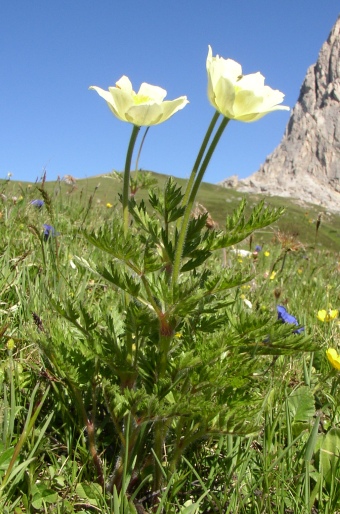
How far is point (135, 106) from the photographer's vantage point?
1.65 metres

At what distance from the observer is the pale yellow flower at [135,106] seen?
1.67 metres

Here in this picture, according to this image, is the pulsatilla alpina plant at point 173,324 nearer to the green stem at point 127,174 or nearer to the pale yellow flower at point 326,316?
the green stem at point 127,174

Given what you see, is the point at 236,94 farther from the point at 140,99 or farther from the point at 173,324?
the point at 173,324

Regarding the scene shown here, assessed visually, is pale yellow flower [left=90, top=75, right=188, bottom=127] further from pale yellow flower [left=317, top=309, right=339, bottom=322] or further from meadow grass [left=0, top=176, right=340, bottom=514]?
pale yellow flower [left=317, top=309, right=339, bottom=322]

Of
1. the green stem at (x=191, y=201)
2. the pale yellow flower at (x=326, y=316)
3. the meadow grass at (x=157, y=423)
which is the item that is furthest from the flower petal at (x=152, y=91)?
the pale yellow flower at (x=326, y=316)

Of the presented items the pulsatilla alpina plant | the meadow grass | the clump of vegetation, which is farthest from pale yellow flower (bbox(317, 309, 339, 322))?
the pulsatilla alpina plant

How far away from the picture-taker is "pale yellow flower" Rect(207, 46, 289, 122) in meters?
1.55

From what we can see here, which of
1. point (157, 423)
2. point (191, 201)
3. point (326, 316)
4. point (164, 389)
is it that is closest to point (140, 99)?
point (191, 201)

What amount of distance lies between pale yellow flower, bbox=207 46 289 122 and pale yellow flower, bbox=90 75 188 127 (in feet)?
0.53

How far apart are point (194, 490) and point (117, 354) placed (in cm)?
61

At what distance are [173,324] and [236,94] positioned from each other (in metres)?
0.76

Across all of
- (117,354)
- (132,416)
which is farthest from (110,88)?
(132,416)

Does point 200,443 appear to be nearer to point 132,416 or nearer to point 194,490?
point 194,490

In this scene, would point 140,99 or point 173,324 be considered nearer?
point 173,324
